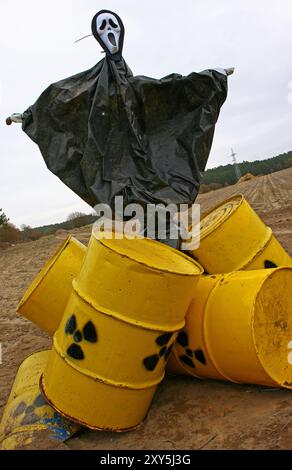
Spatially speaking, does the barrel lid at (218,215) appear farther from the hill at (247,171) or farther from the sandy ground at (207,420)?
the hill at (247,171)

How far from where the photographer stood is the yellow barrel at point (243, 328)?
2814 mm

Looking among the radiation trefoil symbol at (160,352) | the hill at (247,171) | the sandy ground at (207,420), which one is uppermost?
the radiation trefoil symbol at (160,352)

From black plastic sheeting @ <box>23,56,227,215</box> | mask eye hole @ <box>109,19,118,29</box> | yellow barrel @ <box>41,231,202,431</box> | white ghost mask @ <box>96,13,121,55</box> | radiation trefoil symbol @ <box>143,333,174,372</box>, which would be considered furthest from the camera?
mask eye hole @ <box>109,19,118,29</box>

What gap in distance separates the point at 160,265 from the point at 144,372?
0.67 m

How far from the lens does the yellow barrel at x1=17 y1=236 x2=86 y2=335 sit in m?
3.60

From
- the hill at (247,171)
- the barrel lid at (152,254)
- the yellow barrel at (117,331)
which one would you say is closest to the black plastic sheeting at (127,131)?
the barrel lid at (152,254)

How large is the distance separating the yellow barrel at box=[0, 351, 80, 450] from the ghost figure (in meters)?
1.47

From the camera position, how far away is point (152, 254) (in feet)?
9.81

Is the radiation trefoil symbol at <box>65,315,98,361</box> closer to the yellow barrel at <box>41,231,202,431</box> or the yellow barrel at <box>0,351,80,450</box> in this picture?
the yellow barrel at <box>41,231,202,431</box>

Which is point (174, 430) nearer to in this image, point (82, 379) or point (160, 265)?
point (82, 379)

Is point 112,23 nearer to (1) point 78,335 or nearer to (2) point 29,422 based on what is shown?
(1) point 78,335

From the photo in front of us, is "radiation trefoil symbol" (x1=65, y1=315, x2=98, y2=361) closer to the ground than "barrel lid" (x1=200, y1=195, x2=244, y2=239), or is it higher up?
closer to the ground

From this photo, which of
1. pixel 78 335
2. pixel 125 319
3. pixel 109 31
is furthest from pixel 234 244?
pixel 109 31

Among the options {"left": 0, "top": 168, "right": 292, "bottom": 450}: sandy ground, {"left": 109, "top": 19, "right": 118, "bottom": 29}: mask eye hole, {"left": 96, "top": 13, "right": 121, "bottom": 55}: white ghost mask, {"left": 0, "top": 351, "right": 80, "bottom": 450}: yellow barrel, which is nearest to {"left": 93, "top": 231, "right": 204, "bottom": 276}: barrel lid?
{"left": 0, "top": 168, "right": 292, "bottom": 450}: sandy ground
